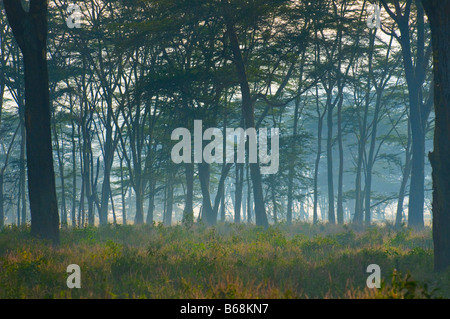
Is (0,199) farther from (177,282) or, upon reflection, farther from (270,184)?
(177,282)

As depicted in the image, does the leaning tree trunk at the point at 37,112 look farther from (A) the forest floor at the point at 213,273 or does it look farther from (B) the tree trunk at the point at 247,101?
(B) the tree trunk at the point at 247,101

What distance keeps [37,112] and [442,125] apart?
9939mm

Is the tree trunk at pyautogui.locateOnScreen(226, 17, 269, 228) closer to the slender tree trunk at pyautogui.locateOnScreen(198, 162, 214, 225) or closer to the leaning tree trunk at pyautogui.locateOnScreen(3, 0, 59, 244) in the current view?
the slender tree trunk at pyautogui.locateOnScreen(198, 162, 214, 225)

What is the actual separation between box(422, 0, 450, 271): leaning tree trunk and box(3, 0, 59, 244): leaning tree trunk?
9406 millimetres

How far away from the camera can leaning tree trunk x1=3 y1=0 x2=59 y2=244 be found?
12.4 metres

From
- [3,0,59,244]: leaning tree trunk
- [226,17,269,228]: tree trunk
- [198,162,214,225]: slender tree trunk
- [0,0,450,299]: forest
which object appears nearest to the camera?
[0,0,450,299]: forest

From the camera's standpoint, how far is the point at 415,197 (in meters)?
22.3

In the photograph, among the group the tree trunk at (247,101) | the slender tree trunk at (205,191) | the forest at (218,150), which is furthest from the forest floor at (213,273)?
the slender tree trunk at (205,191)

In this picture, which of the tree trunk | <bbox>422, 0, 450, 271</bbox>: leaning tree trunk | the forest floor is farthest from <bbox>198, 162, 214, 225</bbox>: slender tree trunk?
<bbox>422, 0, 450, 271</bbox>: leaning tree trunk

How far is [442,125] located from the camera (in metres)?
9.63

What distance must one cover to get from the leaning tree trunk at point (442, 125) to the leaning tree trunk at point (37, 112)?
9406 mm

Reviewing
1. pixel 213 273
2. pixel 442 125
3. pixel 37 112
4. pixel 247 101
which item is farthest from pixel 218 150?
pixel 213 273

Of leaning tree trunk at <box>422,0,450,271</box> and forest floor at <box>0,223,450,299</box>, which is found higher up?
leaning tree trunk at <box>422,0,450,271</box>

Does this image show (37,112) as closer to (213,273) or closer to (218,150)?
(213,273)
